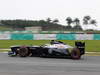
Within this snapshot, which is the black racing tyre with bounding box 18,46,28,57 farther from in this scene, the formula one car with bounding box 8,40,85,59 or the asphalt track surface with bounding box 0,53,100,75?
the asphalt track surface with bounding box 0,53,100,75

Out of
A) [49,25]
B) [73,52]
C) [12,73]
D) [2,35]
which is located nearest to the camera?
[12,73]

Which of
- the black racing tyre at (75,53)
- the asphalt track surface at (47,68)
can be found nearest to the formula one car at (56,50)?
the black racing tyre at (75,53)

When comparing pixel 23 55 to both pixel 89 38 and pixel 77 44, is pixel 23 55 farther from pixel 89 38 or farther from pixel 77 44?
pixel 89 38

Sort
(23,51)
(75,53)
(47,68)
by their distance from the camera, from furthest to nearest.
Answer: (23,51) < (75,53) < (47,68)

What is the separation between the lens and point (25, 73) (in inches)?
336

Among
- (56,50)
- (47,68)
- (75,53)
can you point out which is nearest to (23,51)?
(56,50)

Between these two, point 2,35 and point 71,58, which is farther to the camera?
point 2,35

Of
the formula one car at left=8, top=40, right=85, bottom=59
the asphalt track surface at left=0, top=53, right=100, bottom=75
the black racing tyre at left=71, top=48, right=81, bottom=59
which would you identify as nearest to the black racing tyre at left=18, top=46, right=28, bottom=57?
the formula one car at left=8, top=40, right=85, bottom=59

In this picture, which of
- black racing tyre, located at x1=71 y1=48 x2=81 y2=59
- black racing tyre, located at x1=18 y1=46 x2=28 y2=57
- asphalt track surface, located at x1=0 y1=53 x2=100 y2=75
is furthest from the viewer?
black racing tyre, located at x1=18 y1=46 x2=28 y2=57

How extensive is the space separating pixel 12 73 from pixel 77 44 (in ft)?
19.6

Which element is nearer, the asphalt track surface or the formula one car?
the asphalt track surface

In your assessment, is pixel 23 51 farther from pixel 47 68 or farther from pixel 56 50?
pixel 47 68

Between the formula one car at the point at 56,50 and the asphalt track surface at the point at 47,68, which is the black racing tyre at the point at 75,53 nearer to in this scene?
the formula one car at the point at 56,50

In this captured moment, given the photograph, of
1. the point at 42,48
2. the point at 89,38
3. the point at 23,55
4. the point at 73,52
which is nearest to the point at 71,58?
the point at 73,52
